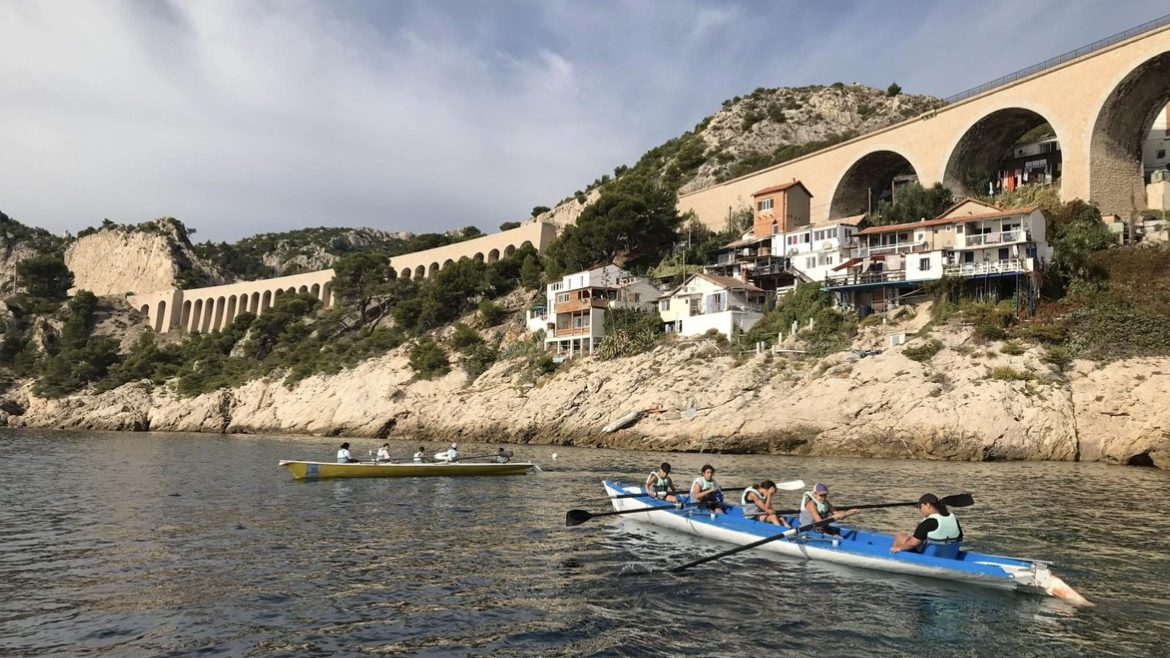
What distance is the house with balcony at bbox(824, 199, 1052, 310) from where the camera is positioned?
4512 cm

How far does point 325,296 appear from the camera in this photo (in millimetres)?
107062

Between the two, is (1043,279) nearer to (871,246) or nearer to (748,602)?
(871,246)

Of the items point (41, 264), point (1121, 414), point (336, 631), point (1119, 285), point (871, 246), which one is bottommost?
point (336, 631)

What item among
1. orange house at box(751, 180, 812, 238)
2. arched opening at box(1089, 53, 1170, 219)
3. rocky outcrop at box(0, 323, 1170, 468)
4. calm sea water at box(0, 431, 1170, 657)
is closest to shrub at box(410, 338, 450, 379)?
rocky outcrop at box(0, 323, 1170, 468)

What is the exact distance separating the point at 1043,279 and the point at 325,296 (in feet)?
295

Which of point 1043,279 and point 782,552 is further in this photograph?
point 1043,279

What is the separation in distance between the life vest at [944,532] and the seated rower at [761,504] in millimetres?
3548

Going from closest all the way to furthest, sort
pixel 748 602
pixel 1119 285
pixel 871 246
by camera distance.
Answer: pixel 748 602, pixel 1119 285, pixel 871 246

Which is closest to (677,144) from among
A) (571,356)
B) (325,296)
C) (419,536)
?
(325,296)

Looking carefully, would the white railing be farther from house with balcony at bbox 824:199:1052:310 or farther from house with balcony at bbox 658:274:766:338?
house with balcony at bbox 658:274:766:338

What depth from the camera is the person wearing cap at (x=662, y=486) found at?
20034 mm

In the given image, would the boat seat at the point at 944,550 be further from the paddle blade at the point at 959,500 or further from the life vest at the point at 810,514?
the life vest at the point at 810,514

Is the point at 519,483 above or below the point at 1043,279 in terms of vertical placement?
below

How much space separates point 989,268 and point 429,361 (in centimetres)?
4192
